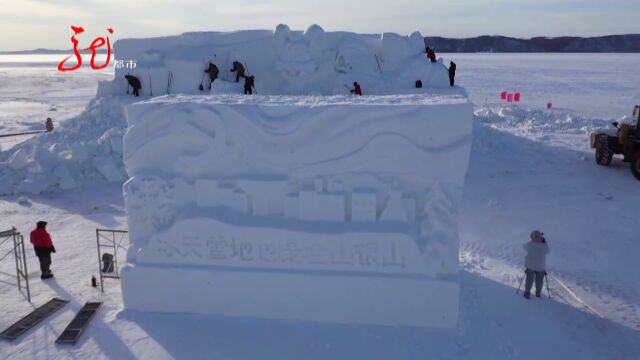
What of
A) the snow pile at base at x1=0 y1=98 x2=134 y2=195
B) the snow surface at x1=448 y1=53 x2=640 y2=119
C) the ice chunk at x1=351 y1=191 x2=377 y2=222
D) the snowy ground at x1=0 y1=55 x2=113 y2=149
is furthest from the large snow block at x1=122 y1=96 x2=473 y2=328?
the snow surface at x1=448 y1=53 x2=640 y2=119

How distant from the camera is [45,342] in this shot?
5.52 m

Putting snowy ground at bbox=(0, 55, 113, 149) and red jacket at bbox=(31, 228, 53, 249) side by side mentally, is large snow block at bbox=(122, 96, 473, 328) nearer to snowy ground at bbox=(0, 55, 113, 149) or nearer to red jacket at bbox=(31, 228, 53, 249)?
red jacket at bbox=(31, 228, 53, 249)

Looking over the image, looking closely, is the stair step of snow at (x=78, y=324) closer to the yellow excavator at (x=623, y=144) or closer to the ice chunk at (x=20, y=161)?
the ice chunk at (x=20, y=161)

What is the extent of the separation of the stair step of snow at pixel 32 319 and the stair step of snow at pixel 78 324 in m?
0.40

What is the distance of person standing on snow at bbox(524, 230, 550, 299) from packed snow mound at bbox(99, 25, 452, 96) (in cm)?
901

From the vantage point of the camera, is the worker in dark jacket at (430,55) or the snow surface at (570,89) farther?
the snow surface at (570,89)

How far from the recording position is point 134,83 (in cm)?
1527

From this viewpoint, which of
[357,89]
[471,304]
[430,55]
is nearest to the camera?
[471,304]

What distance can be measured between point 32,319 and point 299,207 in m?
3.60

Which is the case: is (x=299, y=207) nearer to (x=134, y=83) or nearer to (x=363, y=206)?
(x=363, y=206)

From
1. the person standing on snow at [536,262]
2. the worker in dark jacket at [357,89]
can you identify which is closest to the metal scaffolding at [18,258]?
the person standing on snow at [536,262]

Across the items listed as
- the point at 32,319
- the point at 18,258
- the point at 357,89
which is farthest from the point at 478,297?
the point at 357,89

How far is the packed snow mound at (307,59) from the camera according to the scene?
1486 cm

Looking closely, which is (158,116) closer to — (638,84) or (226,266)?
(226,266)
